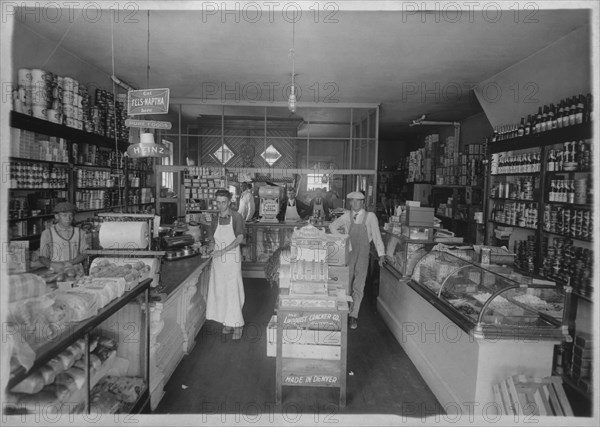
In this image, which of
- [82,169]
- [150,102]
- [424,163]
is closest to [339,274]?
[150,102]

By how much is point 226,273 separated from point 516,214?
436cm

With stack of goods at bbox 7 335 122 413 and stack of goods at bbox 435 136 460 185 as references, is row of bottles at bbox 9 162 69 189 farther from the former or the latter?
stack of goods at bbox 435 136 460 185

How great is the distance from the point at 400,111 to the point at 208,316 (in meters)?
7.22

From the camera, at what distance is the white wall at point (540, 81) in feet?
15.3

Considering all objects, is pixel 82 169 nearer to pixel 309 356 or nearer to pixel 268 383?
pixel 268 383

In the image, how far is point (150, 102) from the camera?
4.42 meters

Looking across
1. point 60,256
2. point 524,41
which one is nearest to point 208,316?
point 60,256

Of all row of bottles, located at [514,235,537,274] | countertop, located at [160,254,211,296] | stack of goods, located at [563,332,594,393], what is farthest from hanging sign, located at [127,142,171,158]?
row of bottles, located at [514,235,537,274]

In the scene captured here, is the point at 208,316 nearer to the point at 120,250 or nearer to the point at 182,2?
the point at 120,250

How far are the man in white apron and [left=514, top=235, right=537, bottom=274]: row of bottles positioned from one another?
385 centimetres

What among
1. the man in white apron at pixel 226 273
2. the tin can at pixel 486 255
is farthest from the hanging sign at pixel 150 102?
the tin can at pixel 486 255

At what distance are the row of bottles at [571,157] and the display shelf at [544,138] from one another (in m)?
0.13

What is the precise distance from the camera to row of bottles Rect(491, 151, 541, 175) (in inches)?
213

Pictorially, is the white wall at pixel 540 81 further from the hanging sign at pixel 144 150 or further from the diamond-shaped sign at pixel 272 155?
the diamond-shaped sign at pixel 272 155
